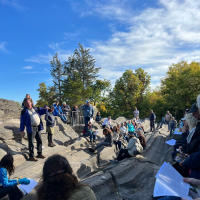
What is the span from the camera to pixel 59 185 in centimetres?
138

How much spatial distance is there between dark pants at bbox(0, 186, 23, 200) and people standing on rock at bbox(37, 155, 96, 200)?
4.81ft

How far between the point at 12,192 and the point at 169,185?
216 cm

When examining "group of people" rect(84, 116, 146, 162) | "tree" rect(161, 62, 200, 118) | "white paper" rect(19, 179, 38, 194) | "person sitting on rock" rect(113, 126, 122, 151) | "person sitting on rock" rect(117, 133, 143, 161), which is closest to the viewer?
"white paper" rect(19, 179, 38, 194)

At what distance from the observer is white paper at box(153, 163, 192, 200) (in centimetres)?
148

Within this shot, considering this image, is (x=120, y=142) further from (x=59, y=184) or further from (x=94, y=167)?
(x=59, y=184)

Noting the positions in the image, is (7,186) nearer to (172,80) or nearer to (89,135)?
(89,135)

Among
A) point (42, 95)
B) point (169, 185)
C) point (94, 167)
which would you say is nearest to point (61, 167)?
point (169, 185)

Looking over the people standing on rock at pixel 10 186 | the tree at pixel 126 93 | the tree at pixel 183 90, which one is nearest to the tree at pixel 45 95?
Result: the tree at pixel 126 93

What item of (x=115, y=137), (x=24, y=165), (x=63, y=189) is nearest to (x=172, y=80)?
(x=115, y=137)

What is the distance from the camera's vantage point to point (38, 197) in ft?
4.64

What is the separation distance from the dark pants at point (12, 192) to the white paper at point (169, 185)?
2.02m

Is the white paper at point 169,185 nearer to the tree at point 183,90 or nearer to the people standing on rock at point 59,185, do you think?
the people standing on rock at point 59,185

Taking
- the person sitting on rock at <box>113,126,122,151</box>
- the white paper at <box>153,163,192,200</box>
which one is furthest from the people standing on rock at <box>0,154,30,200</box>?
the person sitting on rock at <box>113,126,122,151</box>

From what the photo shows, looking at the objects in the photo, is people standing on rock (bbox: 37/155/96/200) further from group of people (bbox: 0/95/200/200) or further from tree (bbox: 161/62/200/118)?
tree (bbox: 161/62/200/118)
